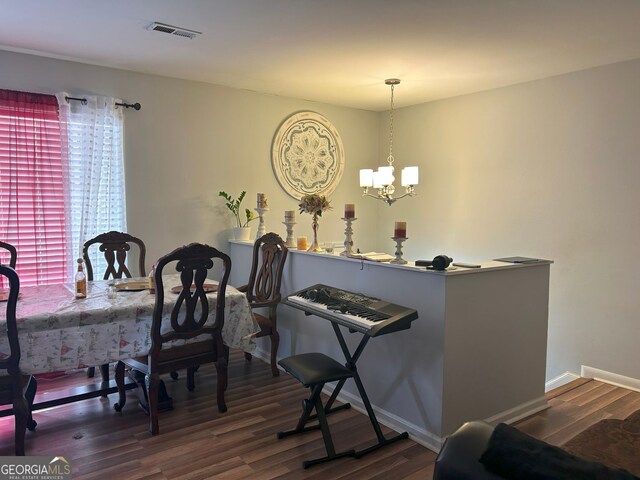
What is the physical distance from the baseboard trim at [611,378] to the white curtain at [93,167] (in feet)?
13.6

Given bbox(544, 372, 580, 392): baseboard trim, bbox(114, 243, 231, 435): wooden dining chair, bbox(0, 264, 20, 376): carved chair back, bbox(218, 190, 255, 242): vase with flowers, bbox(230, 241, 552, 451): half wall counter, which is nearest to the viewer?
bbox(0, 264, 20, 376): carved chair back

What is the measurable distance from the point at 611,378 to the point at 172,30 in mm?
4192

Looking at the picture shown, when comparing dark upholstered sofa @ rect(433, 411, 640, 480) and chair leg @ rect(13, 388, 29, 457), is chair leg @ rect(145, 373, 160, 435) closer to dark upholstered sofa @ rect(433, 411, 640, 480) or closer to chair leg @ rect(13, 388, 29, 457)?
chair leg @ rect(13, 388, 29, 457)

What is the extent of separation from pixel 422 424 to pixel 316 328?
111 cm

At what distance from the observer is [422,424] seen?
2.68 metres

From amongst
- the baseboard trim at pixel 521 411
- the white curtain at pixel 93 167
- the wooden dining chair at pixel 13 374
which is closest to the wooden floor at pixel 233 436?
the baseboard trim at pixel 521 411

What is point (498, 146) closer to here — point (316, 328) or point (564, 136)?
point (564, 136)

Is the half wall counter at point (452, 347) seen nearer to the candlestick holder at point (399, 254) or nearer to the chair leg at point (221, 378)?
the candlestick holder at point (399, 254)

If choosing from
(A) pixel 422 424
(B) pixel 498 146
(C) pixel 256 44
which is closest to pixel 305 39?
(C) pixel 256 44

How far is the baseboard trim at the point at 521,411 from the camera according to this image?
2.87 metres

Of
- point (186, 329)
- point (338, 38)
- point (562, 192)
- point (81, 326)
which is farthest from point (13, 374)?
point (562, 192)

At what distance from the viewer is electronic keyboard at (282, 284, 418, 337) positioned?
2365 mm

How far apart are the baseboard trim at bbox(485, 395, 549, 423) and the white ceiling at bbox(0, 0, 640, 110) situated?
2409mm

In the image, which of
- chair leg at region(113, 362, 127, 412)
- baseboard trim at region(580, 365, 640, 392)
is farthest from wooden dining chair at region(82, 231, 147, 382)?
baseboard trim at region(580, 365, 640, 392)
